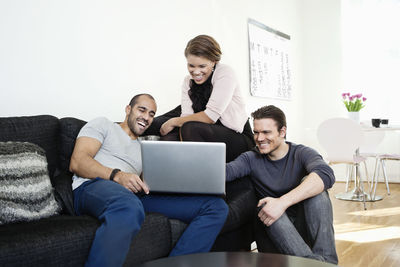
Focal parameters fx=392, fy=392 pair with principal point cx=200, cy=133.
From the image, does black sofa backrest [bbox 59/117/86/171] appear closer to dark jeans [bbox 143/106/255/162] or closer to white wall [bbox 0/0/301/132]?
white wall [bbox 0/0/301/132]

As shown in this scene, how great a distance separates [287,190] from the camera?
202 centimetres

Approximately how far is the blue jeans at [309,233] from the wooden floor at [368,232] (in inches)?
21.9

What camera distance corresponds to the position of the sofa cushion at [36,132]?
71.7 inches

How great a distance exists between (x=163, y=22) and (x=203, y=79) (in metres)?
1.00

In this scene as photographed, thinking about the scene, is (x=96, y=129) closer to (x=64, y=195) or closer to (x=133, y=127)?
(x=133, y=127)

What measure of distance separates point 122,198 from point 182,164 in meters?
0.27

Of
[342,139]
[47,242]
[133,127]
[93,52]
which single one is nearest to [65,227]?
[47,242]

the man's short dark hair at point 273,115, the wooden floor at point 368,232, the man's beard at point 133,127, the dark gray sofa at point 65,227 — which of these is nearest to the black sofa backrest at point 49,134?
the dark gray sofa at point 65,227

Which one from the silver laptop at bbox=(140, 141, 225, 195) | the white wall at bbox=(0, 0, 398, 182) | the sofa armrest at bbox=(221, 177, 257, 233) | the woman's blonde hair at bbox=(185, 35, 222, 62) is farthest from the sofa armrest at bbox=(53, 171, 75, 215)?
the woman's blonde hair at bbox=(185, 35, 222, 62)

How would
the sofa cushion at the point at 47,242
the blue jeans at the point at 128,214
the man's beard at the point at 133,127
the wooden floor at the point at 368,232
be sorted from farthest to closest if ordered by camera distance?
the wooden floor at the point at 368,232 < the man's beard at the point at 133,127 < the blue jeans at the point at 128,214 < the sofa cushion at the point at 47,242

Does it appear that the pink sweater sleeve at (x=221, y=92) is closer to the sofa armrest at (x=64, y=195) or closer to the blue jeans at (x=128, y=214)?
the blue jeans at (x=128, y=214)

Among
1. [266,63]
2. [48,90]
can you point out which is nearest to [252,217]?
[48,90]

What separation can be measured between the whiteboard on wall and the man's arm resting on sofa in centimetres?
294

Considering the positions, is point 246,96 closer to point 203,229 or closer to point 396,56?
point 396,56
